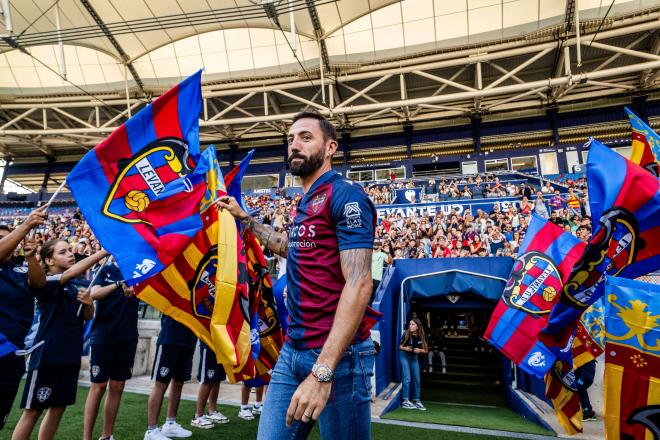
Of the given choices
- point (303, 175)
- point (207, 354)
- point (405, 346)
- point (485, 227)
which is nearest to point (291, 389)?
point (303, 175)

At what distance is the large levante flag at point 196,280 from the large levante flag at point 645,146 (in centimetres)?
426

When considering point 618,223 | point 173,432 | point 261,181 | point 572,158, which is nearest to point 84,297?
point 173,432

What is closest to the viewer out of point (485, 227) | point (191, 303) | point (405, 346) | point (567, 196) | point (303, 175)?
point (303, 175)

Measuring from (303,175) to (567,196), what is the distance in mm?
16525

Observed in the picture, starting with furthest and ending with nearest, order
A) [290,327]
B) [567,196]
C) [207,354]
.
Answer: [567,196] → [207,354] → [290,327]

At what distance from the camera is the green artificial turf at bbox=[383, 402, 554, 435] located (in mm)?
5937

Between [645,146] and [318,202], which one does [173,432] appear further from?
[645,146]

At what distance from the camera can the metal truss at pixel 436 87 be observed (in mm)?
18531

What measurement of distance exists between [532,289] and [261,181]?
24740 mm

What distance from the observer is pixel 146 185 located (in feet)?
11.9

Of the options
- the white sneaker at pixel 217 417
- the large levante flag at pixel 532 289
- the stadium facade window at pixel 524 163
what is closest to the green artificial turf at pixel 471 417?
the large levante flag at pixel 532 289

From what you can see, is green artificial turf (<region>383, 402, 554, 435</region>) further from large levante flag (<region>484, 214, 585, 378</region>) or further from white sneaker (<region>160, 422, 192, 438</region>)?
white sneaker (<region>160, 422, 192, 438</region>)

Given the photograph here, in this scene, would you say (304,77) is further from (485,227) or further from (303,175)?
(303,175)

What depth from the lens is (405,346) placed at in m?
7.80
